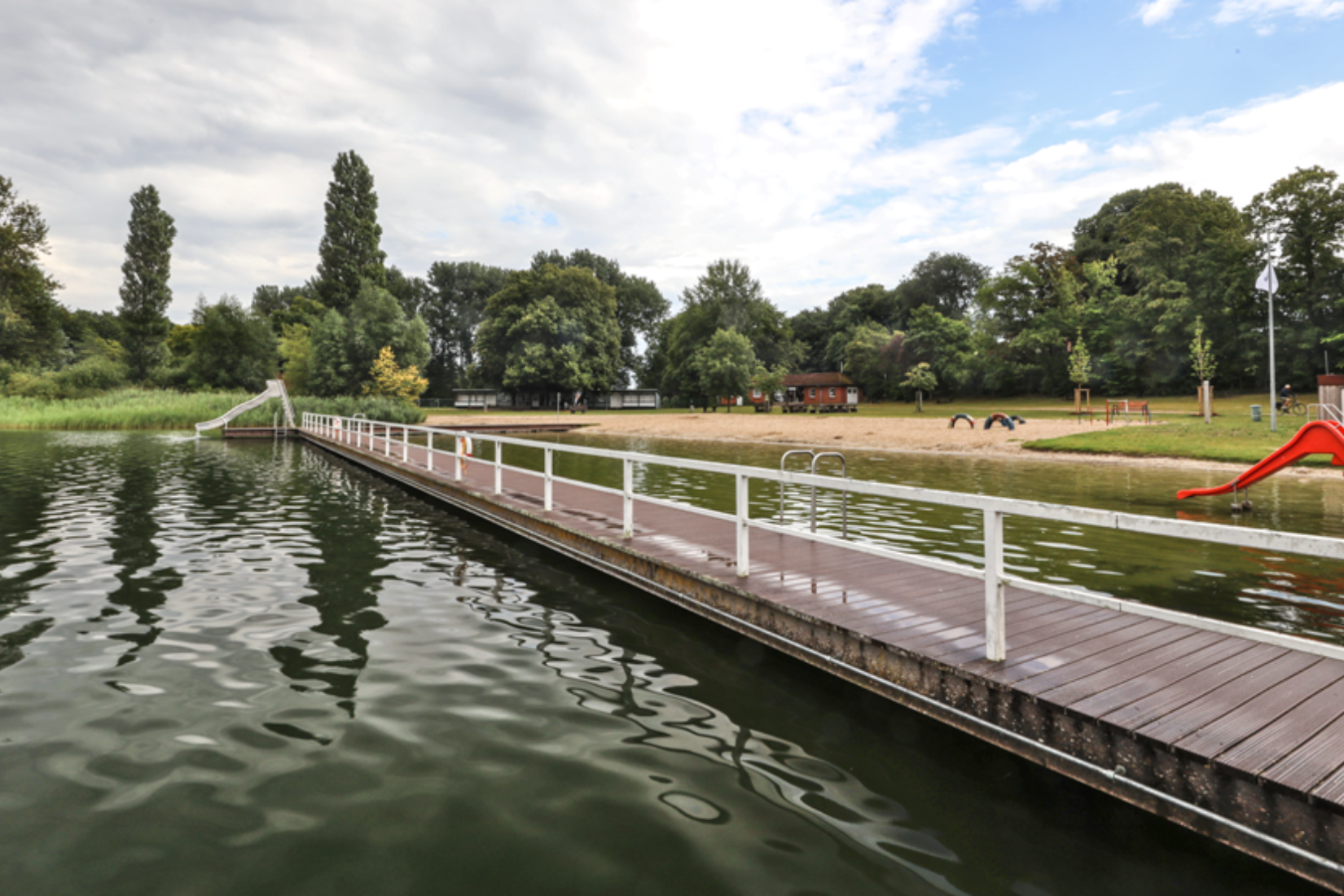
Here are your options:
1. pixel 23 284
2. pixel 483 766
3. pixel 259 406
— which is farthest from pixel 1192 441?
pixel 23 284

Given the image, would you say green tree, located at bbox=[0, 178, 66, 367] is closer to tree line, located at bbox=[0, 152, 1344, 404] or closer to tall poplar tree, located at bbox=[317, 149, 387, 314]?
tree line, located at bbox=[0, 152, 1344, 404]

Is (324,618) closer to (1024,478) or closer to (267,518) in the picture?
(267,518)

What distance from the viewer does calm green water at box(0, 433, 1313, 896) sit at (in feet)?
9.85

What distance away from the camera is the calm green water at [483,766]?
300cm

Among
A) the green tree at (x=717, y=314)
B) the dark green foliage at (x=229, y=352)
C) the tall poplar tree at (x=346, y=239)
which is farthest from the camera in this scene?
the green tree at (x=717, y=314)

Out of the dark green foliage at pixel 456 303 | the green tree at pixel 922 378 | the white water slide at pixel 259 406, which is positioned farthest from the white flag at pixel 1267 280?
the dark green foliage at pixel 456 303

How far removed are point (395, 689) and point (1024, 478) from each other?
55.2 ft

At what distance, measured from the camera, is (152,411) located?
39562 millimetres

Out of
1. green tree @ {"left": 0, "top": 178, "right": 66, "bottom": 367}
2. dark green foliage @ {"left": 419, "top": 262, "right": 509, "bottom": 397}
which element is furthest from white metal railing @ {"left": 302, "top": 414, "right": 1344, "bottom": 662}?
dark green foliage @ {"left": 419, "top": 262, "right": 509, "bottom": 397}

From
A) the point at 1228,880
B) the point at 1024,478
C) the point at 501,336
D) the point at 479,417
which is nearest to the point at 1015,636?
the point at 1228,880

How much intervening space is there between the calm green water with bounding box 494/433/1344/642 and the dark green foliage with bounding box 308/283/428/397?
39.1m

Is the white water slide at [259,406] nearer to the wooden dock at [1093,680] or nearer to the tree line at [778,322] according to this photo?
the tree line at [778,322]

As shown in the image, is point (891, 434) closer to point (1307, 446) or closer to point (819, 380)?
point (1307, 446)

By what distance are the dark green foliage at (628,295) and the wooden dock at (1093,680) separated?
276ft
